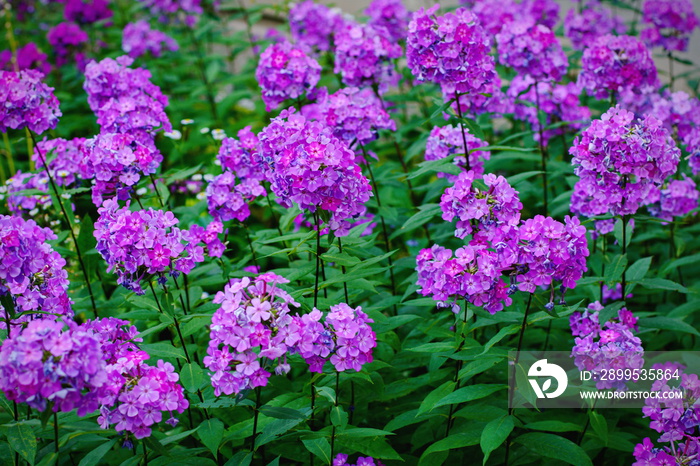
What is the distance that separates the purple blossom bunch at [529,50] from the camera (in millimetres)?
4270

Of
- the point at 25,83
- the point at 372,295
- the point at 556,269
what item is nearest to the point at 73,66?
the point at 25,83

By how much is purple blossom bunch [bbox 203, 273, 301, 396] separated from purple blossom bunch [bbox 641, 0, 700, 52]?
4274 mm

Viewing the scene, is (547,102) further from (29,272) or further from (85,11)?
(85,11)

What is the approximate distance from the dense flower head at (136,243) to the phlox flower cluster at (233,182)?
62cm

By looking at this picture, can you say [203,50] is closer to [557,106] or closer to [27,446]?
[557,106]

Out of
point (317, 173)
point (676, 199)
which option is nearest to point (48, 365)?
point (317, 173)

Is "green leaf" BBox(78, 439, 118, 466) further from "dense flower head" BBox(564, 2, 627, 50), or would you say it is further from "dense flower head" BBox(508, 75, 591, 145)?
"dense flower head" BBox(564, 2, 627, 50)

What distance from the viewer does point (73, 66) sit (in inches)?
298

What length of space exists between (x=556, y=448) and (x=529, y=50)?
7.84 ft

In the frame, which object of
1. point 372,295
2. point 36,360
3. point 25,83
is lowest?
point 372,295

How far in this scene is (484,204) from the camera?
9.38 feet

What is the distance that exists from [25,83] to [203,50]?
4906mm

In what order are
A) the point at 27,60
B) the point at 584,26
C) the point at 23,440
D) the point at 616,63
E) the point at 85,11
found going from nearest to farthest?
1. the point at 23,440
2. the point at 616,63
3. the point at 584,26
4. the point at 27,60
5. the point at 85,11

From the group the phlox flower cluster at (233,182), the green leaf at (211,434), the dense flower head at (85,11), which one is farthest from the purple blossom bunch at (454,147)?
the dense flower head at (85,11)
